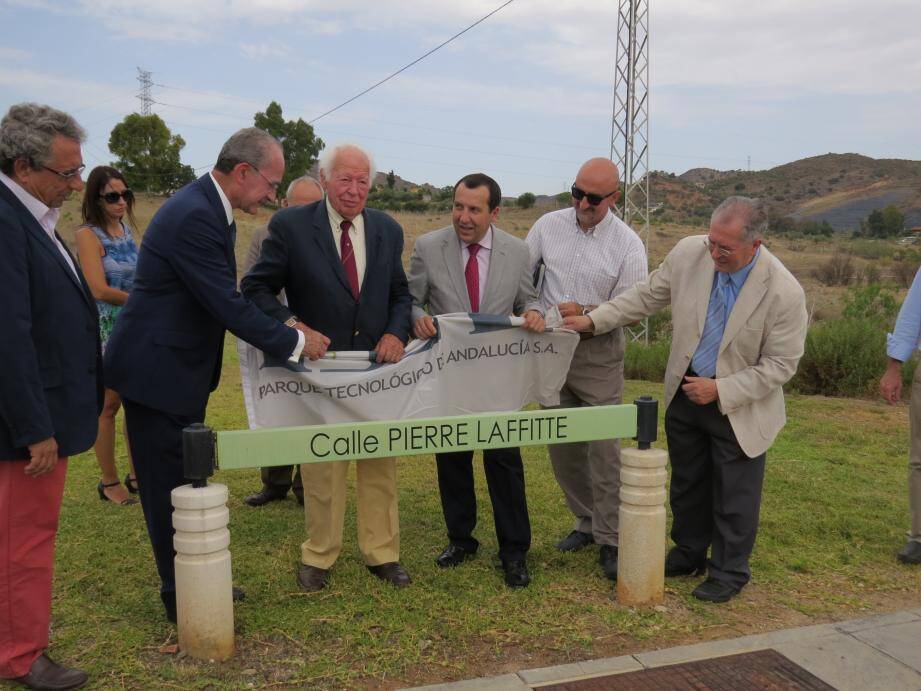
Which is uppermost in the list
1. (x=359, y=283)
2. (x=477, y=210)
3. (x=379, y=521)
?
(x=477, y=210)

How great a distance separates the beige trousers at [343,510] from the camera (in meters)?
4.48

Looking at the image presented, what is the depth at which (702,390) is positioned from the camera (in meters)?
4.36

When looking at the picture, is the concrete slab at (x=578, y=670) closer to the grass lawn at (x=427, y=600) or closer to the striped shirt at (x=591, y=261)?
the grass lawn at (x=427, y=600)

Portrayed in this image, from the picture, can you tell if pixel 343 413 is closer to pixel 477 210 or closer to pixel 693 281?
pixel 477 210

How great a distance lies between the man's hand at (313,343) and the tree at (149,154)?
183ft

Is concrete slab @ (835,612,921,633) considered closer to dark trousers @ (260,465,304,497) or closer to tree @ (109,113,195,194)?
dark trousers @ (260,465,304,497)

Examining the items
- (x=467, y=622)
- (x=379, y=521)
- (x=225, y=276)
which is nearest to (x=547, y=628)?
(x=467, y=622)

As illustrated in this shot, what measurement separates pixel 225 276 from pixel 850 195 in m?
84.2

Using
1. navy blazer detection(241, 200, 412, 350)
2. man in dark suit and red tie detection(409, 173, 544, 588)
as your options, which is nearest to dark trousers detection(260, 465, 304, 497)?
man in dark suit and red tie detection(409, 173, 544, 588)

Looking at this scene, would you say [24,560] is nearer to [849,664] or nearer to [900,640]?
[849,664]

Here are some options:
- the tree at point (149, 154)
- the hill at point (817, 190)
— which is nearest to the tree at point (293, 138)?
the tree at point (149, 154)

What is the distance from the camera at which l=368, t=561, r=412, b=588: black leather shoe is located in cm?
461

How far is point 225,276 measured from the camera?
384 centimetres

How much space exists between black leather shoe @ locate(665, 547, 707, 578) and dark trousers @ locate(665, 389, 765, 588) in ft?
0.08
